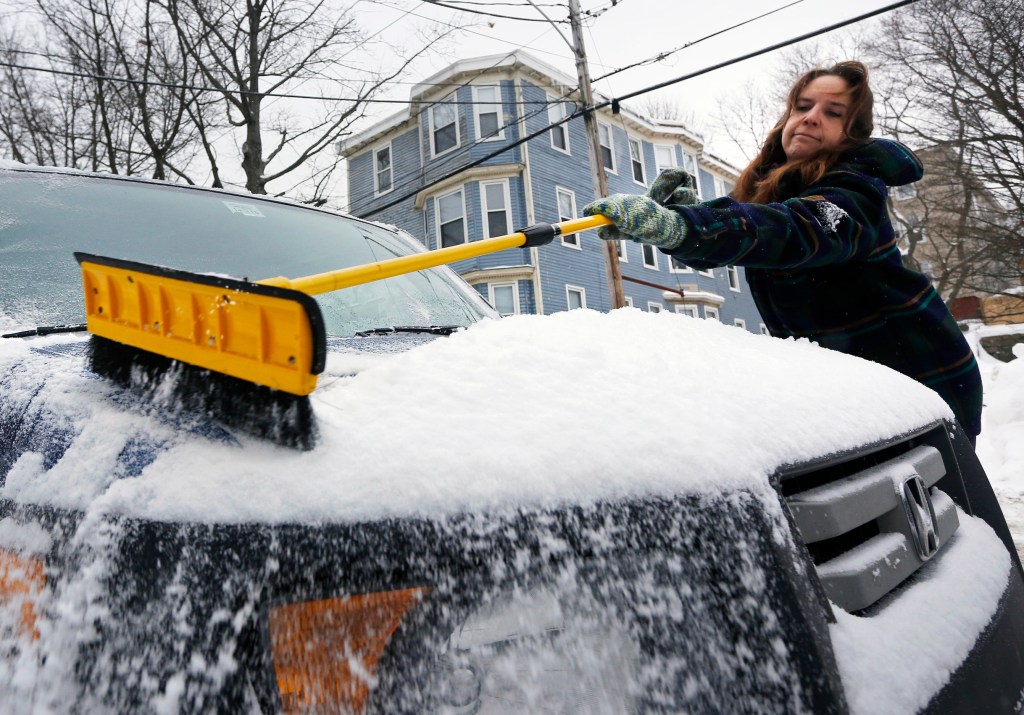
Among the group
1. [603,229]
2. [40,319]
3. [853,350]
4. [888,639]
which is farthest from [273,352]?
[853,350]

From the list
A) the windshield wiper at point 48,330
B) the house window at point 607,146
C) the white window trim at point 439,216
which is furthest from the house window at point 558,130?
the windshield wiper at point 48,330

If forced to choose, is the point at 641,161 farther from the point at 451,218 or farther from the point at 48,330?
the point at 48,330

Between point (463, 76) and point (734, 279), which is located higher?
point (463, 76)

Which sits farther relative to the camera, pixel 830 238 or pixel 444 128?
pixel 444 128

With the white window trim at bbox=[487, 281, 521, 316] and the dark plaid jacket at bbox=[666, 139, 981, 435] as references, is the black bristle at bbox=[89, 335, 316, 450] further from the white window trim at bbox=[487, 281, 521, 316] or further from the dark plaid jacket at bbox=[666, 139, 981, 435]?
the white window trim at bbox=[487, 281, 521, 316]

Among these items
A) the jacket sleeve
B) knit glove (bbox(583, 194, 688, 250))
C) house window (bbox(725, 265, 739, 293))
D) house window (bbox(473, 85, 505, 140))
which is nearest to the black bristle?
knit glove (bbox(583, 194, 688, 250))

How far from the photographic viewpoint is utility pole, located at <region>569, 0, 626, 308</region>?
36.8 ft

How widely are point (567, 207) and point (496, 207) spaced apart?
2.52 m

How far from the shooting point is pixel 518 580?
28.7 inches

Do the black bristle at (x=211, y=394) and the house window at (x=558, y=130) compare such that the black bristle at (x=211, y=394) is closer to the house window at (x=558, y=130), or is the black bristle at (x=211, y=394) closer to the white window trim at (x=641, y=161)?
the house window at (x=558, y=130)

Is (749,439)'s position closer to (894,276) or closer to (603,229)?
(603,229)

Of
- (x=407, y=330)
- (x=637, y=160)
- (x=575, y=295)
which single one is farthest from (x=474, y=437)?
(x=637, y=160)

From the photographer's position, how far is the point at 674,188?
2.46m

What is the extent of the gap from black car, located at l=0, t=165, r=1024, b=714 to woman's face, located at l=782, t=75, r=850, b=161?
1515 mm
